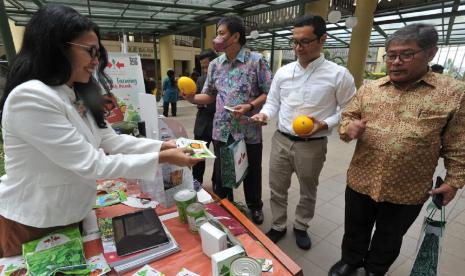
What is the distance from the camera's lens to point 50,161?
0.97 m

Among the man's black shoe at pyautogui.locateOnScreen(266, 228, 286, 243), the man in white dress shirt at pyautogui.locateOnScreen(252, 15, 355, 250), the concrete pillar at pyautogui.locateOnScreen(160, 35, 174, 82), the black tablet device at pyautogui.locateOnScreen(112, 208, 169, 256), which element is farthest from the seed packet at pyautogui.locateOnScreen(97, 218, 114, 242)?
the concrete pillar at pyautogui.locateOnScreen(160, 35, 174, 82)

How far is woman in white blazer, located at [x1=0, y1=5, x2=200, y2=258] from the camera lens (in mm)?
885

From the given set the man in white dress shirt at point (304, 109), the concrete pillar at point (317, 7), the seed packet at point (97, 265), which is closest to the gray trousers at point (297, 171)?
the man in white dress shirt at point (304, 109)

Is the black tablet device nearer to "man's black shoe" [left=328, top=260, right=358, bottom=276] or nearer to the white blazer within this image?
the white blazer

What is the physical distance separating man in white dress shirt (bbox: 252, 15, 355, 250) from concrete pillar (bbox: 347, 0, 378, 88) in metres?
4.78

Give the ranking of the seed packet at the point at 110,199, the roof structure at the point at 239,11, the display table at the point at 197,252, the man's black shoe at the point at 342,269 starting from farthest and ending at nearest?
1. the roof structure at the point at 239,11
2. the man's black shoe at the point at 342,269
3. the seed packet at the point at 110,199
4. the display table at the point at 197,252

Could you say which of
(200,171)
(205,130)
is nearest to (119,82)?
(205,130)

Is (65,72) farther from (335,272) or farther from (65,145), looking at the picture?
(335,272)

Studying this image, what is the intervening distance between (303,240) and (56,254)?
171 centimetres

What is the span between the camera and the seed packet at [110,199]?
4.80 feet

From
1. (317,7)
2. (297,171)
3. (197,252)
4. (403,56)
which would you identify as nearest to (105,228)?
(197,252)

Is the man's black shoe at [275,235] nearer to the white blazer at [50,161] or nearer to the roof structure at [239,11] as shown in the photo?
the white blazer at [50,161]

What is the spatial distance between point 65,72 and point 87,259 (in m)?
0.74

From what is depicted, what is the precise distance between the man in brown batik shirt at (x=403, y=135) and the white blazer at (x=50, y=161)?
1.13 metres
